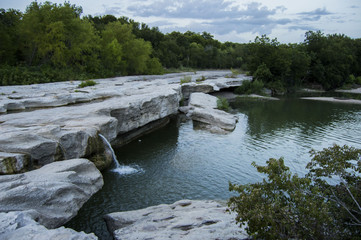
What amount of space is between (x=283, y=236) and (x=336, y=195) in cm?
186

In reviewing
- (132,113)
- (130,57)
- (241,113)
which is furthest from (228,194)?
(130,57)

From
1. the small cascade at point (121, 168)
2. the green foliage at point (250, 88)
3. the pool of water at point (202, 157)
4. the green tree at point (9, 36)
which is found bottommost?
the pool of water at point (202, 157)

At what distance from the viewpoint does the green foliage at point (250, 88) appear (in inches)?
1609

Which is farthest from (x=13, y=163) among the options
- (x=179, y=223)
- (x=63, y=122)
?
(x=179, y=223)

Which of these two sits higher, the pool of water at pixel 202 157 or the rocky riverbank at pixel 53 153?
the rocky riverbank at pixel 53 153

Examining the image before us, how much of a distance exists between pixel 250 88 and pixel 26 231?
1540 inches

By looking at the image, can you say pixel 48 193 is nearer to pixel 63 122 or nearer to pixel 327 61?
pixel 63 122

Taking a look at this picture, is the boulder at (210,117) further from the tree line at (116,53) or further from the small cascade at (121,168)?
the tree line at (116,53)

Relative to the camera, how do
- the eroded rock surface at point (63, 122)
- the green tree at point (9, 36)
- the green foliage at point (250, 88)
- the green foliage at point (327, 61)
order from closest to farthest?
the eroded rock surface at point (63, 122), the green tree at point (9, 36), the green foliage at point (250, 88), the green foliage at point (327, 61)

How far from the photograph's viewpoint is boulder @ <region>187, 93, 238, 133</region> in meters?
20.7

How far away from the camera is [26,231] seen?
5176mm

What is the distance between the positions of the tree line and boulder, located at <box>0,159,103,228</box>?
17.4 m

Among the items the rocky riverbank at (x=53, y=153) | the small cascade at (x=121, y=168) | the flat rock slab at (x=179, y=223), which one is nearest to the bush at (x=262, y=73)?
the rocky riverbank at (x=53, y=153)

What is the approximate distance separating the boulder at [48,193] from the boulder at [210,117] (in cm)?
1287
